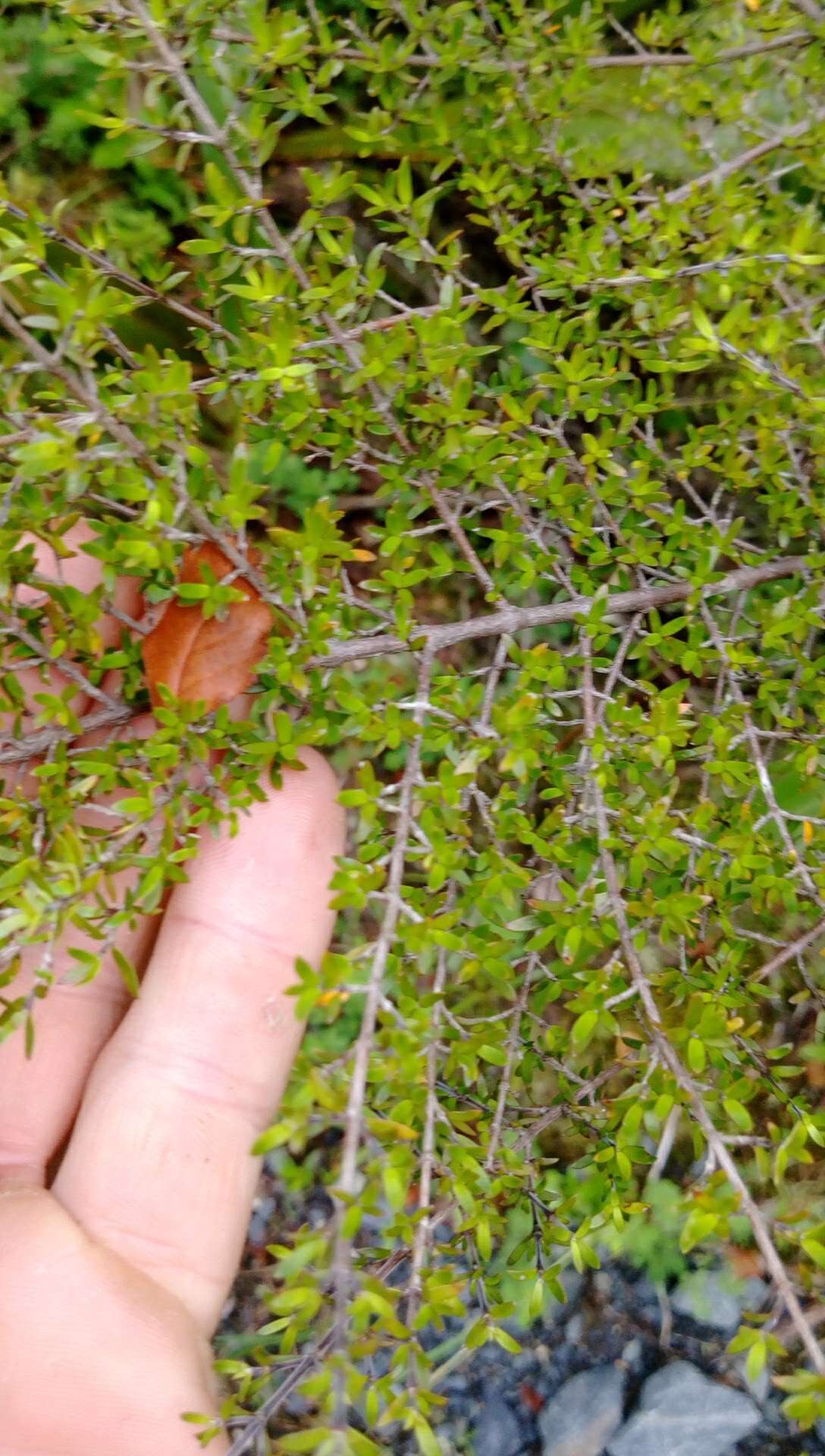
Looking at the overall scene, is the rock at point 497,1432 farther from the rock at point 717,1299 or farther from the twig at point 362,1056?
the twig at point 362,1056

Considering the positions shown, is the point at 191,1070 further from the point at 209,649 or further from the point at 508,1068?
the point at 209,649

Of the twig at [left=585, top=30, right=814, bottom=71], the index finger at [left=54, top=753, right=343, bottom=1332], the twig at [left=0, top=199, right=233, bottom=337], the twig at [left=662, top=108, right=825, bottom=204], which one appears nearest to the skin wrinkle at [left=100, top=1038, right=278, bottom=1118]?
the index finger at [left=54, top=753, right=343, bottom=1332]

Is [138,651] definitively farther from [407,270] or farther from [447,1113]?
[407,270]

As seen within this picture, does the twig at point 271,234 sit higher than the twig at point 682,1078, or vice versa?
the twig at point 271,234

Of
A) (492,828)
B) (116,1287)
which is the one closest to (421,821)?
(492,828)

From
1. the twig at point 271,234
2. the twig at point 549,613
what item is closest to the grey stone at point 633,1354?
the twig at point 549,613
